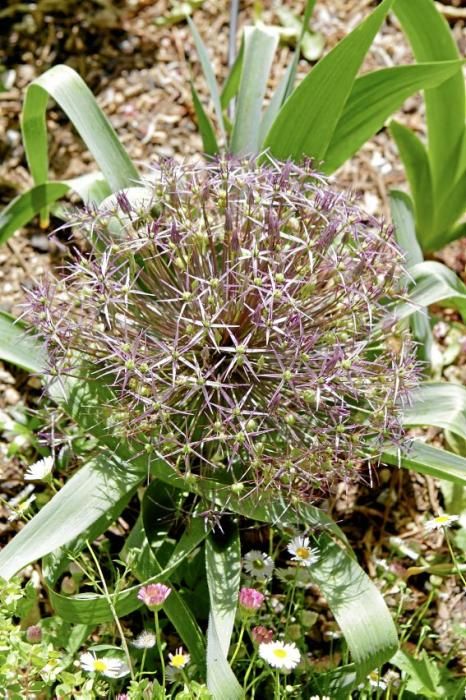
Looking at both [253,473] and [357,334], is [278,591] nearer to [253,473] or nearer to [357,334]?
[253,473]

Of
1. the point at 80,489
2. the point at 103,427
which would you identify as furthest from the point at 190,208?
the point at 80,489

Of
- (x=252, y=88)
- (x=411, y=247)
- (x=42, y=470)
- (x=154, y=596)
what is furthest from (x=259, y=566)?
(x=252, y=88)

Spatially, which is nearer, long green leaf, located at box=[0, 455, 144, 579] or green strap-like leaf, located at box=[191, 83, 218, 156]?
long green leaf, located at box=[0, 455, 144, 579]

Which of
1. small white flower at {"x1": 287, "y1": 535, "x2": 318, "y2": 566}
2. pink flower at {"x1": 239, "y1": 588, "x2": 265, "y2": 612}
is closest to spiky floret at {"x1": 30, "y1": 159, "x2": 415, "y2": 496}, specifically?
small white flower at {"x1": 287, "y1": 535, "x2": 318, "y2": 566}

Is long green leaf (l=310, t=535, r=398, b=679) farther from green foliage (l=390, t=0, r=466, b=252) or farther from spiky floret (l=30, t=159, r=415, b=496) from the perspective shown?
green foliage (l=390, t=0, r=466, b=252)

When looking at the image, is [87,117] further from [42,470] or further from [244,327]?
[42,470]

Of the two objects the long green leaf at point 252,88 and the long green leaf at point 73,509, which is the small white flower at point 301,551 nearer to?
the long green leaf at point 73,509
